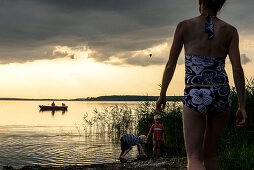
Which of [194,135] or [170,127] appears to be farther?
[170,127]

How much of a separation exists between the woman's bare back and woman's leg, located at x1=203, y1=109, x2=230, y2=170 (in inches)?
26.5

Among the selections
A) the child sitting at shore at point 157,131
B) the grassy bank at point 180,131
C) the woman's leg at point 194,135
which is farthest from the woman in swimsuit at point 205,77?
the child sitting at shore at point 157,131

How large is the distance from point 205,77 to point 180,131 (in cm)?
1465

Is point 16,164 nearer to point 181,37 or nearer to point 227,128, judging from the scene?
point 227,128

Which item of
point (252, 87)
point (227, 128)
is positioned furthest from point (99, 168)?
point (252, 87)

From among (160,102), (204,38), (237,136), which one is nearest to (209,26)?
(204,38)

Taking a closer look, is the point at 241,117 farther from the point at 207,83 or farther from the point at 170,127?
the point at 170,127

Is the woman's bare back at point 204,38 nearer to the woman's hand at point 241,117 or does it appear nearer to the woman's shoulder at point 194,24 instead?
the woman's shoulder at point 194,24

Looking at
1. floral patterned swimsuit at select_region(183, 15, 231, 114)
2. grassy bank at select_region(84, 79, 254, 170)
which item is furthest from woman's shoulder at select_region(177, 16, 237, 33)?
grassy bank at select_region(84, 79, 254, 170)

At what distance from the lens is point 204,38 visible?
3.57 meters

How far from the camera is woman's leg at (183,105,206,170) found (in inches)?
138

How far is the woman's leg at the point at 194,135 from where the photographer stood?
352 centimetres

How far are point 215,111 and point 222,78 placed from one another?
0.37 m

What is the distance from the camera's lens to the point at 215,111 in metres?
3.53
